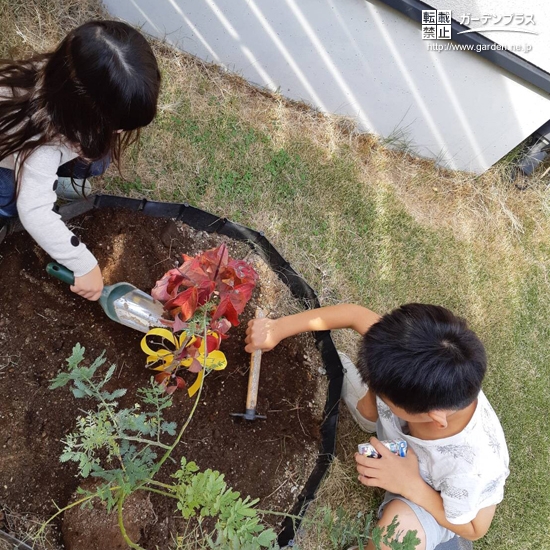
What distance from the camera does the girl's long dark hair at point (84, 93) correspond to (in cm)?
116

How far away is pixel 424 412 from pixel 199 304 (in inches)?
24.8

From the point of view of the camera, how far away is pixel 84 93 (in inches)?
46.8

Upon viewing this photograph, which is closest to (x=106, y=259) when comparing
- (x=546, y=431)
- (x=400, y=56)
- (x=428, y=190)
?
(x=400, y=56)

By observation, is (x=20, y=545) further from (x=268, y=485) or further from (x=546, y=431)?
(x=546, y=431)

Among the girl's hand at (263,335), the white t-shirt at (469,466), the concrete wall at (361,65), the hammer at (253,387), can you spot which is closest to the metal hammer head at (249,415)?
the hammer at (253,387)

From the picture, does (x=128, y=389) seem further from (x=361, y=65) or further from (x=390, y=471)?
(x=361, y=65)

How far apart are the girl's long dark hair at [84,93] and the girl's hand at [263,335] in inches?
27.0

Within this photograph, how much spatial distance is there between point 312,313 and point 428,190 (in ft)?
3.62

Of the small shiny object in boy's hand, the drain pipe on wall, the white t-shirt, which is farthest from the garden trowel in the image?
the drain pipe on wall

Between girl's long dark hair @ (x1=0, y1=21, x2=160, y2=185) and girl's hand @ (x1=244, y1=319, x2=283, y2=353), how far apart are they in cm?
68

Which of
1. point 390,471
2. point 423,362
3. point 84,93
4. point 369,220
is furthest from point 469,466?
point 84,93

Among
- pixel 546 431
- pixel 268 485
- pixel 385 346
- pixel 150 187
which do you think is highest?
pixel 150 187

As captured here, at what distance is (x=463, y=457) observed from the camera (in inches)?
58.1

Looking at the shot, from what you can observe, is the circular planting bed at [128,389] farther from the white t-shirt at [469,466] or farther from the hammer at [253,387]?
the white t-shirt at [469,466]
